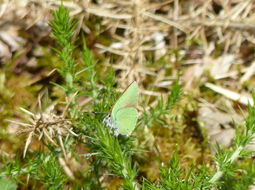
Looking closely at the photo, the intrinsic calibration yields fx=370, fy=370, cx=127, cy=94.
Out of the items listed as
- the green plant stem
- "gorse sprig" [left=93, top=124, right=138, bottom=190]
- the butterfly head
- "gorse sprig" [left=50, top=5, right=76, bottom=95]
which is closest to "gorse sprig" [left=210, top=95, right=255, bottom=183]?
the green plant stem

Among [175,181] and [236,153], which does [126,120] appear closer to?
[175,181]

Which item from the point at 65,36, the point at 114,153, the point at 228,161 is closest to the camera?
the point at 114,153

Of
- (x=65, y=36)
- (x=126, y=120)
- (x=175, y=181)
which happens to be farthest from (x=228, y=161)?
(x=65, y=36)

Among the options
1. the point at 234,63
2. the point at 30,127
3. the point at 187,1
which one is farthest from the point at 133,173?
the point at 187,1

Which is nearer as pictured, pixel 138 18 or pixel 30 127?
pixel 30 127

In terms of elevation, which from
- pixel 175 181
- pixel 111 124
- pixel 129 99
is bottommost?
pixel 175 181

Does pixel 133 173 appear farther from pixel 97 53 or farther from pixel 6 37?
pixel 6 37

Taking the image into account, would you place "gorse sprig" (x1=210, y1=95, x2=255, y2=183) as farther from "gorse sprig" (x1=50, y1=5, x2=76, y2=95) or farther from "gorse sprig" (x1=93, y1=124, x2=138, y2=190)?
"gorse sprig" (x1=50, y1=5, x2=76, y2=95)
